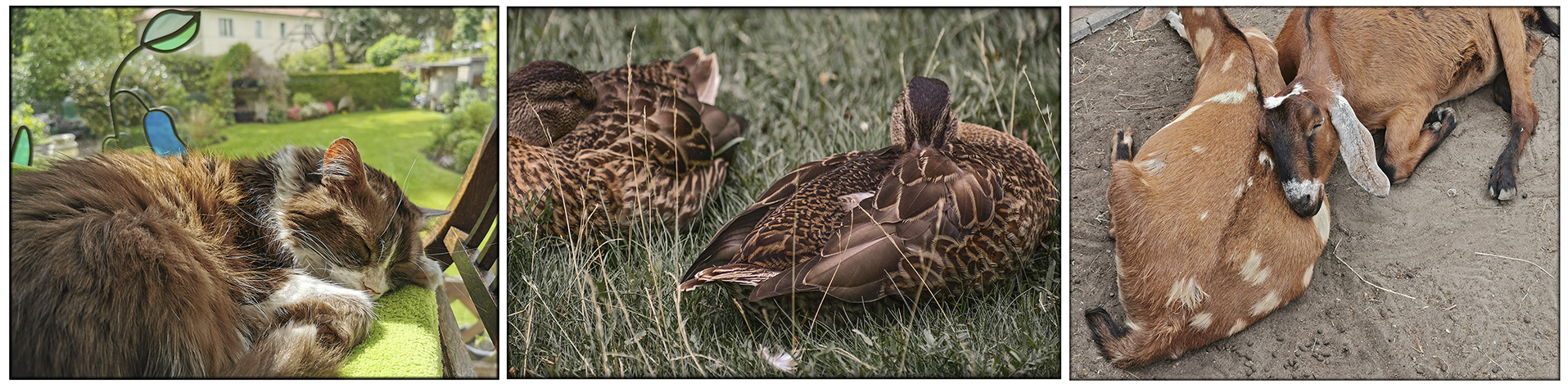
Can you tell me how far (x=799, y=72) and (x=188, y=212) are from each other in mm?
1811

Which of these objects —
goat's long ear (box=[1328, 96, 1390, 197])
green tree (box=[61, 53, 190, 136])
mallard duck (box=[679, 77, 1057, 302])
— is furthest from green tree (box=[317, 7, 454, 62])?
goat's long ear (box=[1328, 96, 1390, 197])

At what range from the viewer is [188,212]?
1.73 metres

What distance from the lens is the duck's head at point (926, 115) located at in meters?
2.16

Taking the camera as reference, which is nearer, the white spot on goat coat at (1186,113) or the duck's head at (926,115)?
the white spot on goat coat at (1186,113)

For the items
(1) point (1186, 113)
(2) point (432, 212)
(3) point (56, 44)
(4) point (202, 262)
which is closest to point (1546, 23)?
(1) point (1186, 113)

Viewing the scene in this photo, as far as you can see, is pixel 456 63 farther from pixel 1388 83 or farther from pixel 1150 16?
pixel 1388 83

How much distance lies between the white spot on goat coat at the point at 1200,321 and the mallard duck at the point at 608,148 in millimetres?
1332

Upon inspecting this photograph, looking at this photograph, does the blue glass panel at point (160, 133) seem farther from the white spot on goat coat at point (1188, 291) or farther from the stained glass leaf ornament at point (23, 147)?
the white spot on goat coat at point (1188, 291)

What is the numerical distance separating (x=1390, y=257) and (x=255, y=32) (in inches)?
112

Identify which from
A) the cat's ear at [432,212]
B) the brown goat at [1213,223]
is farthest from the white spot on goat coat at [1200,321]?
the cat's ear at [432,212]

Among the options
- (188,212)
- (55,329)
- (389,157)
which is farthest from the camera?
(389,157)

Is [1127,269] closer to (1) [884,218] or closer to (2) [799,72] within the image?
(1) [884,218]

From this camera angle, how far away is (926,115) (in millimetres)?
2158
